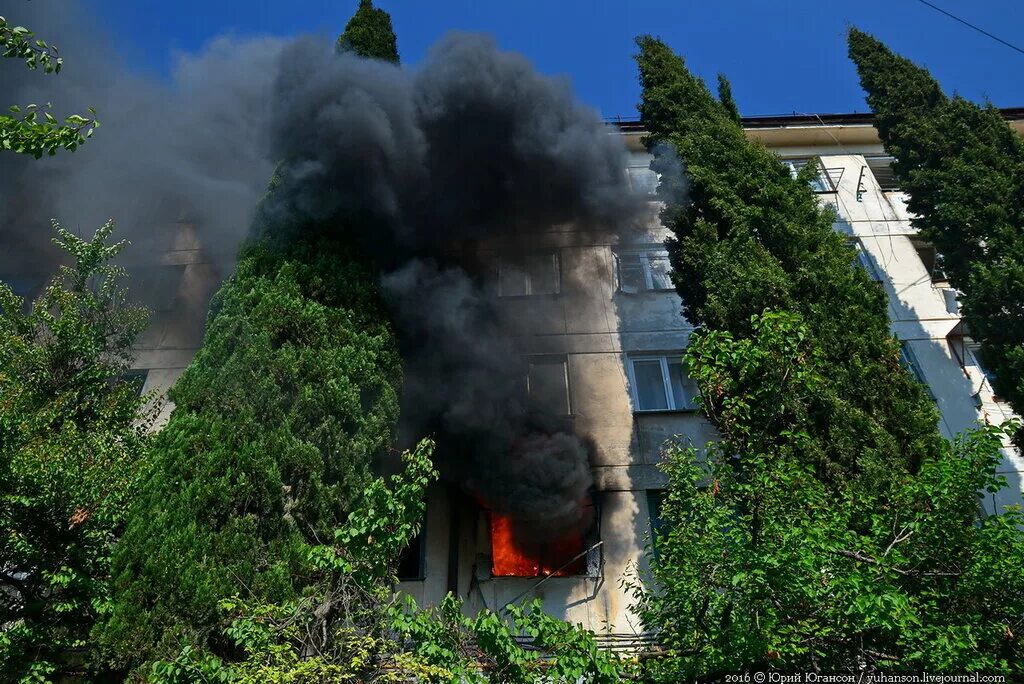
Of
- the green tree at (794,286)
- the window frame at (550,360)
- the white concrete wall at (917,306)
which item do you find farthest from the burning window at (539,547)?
the white concrete wall at (917,306)

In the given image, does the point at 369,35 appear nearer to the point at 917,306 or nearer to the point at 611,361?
the point at 611,361

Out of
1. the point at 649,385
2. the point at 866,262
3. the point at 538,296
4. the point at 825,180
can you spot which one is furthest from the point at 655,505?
the point at 825,180

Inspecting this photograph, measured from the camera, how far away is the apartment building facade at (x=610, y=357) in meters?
9.56

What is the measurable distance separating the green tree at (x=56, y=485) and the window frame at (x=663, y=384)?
7.39 m

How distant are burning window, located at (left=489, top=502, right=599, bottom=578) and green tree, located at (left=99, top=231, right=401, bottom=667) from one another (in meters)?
3.06

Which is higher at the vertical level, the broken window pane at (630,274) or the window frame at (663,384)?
the broken window pane at (630,274)

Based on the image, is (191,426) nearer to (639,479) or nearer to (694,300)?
(639,479)

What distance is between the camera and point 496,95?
13094mm

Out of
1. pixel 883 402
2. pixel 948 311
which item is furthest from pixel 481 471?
pixel 948 311

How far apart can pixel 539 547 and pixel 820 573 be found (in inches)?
215

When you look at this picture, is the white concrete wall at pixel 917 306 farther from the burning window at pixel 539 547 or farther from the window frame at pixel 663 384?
the burning window at pixel 539 547

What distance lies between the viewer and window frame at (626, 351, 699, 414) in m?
11.1

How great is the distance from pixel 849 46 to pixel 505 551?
12.8 m

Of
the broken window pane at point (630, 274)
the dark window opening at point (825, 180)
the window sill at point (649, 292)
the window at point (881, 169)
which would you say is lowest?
the window sill at point (649, 292)
